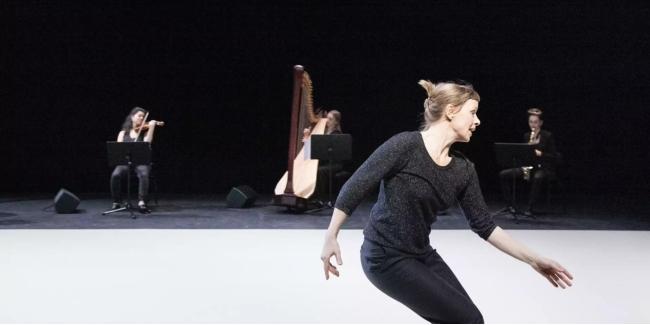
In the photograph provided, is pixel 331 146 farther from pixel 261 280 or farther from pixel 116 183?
pixel 261 280

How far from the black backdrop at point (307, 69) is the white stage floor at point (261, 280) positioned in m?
3.15

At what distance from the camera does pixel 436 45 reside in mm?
8008

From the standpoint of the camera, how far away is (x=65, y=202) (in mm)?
6453

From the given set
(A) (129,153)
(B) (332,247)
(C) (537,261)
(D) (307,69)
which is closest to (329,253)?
(B) (332,247)

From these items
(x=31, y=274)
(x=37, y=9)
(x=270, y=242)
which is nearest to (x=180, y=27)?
(x=37, y=9)

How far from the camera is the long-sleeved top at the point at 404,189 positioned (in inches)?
77.4

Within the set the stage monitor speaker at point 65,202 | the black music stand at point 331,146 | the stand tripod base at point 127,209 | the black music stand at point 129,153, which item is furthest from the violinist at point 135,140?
the black music stand at point 331,146

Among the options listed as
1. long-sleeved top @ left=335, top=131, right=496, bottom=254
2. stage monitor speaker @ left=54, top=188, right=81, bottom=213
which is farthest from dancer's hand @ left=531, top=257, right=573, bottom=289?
stage monitor speaker @ left=54, top=188, right=81, bottom=213

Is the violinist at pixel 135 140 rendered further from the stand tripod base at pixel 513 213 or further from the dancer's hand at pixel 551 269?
the dancer's hand at pixel 551 269

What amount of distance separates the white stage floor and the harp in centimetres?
109

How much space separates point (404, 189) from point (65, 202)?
17.5 ft

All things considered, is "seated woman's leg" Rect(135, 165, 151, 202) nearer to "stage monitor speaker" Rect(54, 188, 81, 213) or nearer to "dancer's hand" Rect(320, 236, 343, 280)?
"stage monitor speaker" Rect(54, 188, 81, 213)

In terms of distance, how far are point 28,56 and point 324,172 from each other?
4211mm

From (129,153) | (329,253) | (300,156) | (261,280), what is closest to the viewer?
(329,253)
